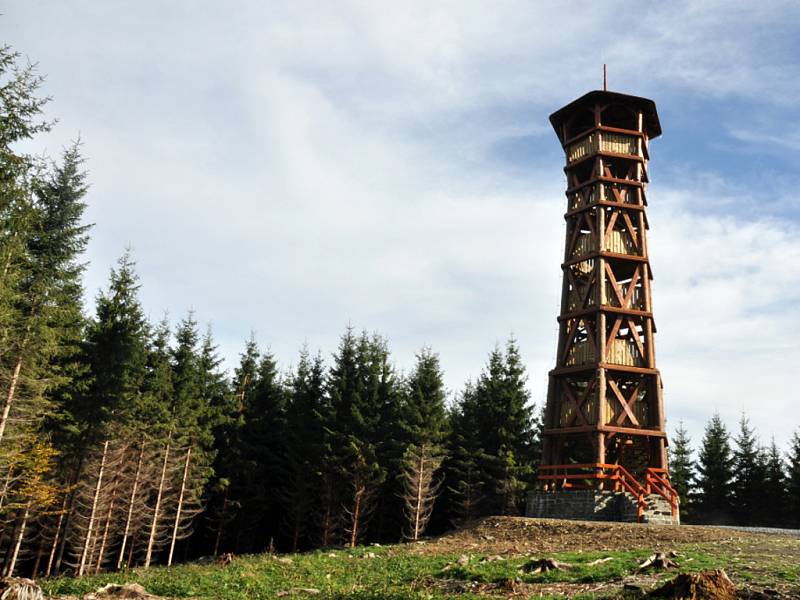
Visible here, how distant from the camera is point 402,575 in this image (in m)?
15.2

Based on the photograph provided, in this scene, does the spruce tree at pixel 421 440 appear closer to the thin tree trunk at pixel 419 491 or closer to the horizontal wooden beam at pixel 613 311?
the thin tree trunk at pixel 419 491

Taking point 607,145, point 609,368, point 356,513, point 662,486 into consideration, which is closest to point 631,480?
point 662,486

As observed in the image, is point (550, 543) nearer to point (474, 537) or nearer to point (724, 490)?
point (474, 537)

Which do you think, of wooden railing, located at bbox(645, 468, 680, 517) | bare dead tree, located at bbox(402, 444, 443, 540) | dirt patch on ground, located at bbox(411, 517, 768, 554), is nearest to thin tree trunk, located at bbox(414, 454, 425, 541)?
bare dead tree, located at bbox(402, 444, 443, 540)

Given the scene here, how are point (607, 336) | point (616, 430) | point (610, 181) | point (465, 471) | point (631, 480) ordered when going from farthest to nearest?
1. point (465, 471)
2. point (610, 181)
3. point (607, 336)
4. point (616, 430)
5. point (631, 480)

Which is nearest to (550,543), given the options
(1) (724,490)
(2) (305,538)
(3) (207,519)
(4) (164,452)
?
(4) (164,452)

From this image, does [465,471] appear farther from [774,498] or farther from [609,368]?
[774,498]

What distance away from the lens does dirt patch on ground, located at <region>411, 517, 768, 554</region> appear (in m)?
17.7

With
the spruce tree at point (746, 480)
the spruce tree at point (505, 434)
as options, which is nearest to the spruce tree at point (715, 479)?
the spruce tree at point (746, 480)

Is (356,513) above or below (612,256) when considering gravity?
below

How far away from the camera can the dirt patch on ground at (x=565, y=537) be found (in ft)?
58.1

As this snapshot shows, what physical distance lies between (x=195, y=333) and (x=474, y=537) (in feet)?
74.0

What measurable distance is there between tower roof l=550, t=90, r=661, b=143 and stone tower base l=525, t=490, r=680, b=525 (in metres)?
19.0

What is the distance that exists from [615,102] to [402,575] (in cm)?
2641
